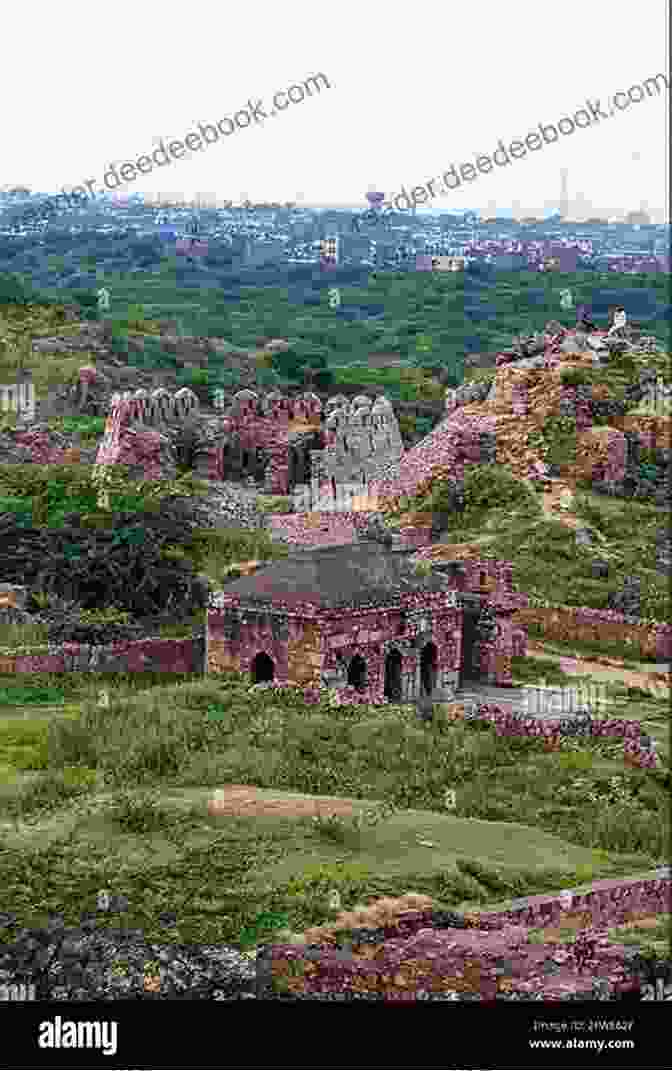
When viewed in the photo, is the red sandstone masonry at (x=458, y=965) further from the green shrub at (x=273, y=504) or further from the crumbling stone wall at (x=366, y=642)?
the green shrub at (x=273, y=504)

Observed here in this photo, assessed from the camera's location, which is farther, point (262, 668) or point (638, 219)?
point (638, 219)

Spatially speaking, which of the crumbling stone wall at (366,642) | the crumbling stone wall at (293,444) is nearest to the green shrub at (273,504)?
the crumbling stone wall at (293,444)

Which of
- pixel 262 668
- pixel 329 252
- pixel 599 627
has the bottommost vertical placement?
pixel 599 627

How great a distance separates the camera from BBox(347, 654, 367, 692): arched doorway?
929 inches

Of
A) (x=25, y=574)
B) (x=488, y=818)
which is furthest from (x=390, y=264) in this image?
(x=488, y=818)

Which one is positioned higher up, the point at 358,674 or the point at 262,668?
the point at 262,668

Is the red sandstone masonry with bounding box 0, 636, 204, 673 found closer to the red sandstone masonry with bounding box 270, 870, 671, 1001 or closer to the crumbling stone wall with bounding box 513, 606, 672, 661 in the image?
the crumbling stone wall with bounding box 513, 606, 672, 661

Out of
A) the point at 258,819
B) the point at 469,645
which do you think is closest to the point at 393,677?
the point at 469,645

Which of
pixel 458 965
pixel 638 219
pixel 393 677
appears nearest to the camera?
pixel 458 965

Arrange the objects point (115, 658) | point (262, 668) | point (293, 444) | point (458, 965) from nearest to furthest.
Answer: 1. point (458, 965)
2. point (262, 668)
3. point (115, 658)
4. point (293, 444)

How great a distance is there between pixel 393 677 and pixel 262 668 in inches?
66.0

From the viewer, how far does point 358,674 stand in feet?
77.7

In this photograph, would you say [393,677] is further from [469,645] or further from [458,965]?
[458,965]

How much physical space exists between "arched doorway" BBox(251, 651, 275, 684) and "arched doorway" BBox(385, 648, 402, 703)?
4.79 feet
